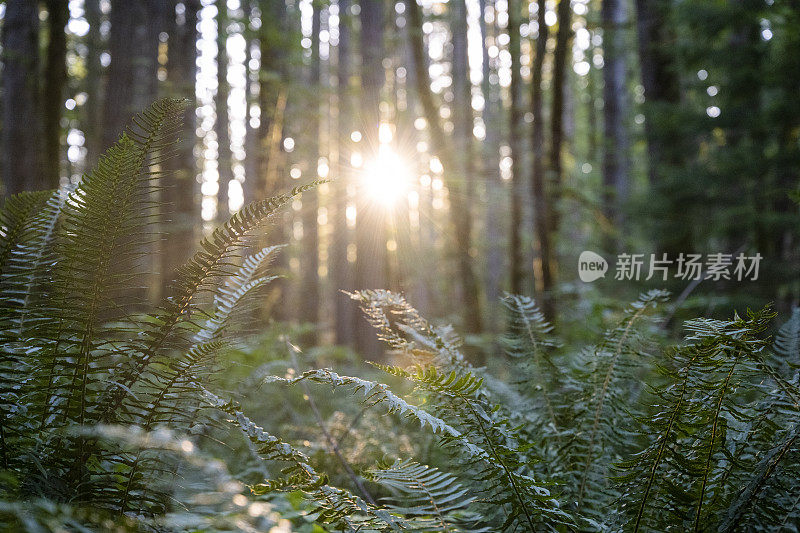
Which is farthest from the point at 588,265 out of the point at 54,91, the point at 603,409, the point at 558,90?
the point at 54,91

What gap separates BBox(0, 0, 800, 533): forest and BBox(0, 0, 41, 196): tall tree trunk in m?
0.04

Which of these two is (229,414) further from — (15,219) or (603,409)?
(603,409)

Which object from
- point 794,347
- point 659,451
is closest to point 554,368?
point 659,451

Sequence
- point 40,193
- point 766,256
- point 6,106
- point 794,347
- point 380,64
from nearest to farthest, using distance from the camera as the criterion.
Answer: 1. point 40,193
2. point 794,347
3. point 766,256
4. point 6,106
5. point 380,64

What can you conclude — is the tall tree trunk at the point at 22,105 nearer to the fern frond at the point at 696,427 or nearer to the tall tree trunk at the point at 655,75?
the fern frond at the point at 696,427

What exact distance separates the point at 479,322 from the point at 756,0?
15.7 feet

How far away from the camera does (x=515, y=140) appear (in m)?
7.20

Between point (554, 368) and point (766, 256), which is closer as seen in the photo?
point (554, 368)

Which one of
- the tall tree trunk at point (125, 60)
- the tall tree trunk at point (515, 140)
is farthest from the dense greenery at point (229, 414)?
the tall tree trunk at point (515, 140)

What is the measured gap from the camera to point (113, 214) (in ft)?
4.15

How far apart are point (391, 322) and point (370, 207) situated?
2.54 m

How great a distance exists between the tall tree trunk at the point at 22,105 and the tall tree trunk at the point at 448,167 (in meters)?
3.88

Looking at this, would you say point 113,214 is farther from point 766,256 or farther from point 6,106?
point 6,106

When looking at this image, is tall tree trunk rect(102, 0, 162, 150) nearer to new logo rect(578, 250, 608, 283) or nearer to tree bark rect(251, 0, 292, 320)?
tree bark rect(251, 0, 292, 320)
